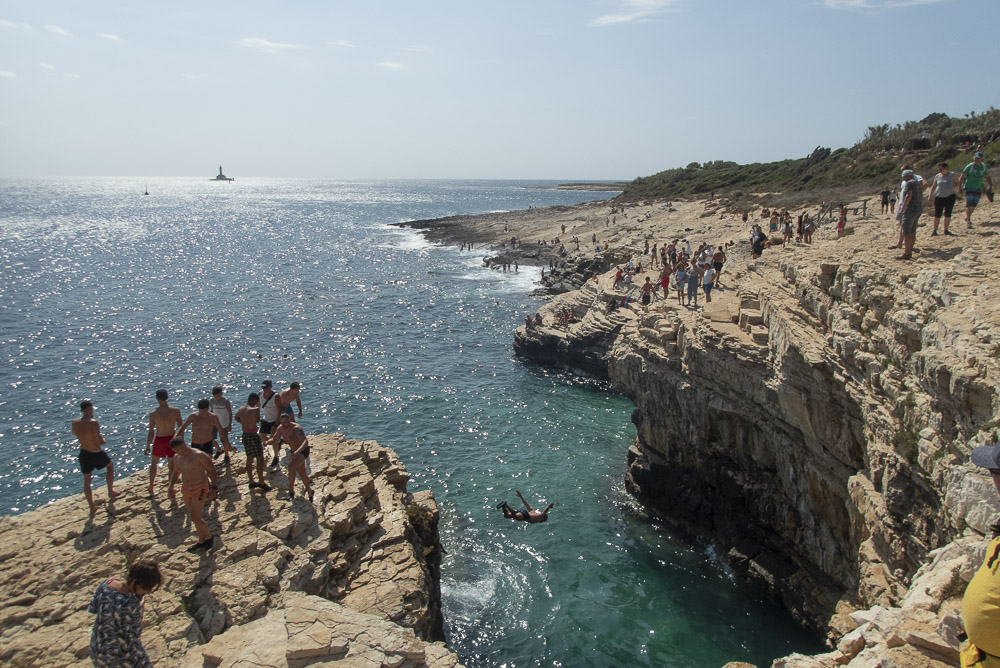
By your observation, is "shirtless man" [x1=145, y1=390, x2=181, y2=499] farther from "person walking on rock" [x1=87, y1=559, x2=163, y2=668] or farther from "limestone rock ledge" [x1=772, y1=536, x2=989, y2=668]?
"limestone rock ledge" [x1=772, y1=536, x2=989, y2=668]

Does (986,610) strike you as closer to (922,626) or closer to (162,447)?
(922,626)

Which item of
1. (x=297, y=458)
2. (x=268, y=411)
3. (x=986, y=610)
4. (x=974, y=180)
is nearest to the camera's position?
(x=986, y=610)

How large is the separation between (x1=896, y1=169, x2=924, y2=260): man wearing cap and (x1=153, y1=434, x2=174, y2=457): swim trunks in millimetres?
14861

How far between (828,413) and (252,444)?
1165cm

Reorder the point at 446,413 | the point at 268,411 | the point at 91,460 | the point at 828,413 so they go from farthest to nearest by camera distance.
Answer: the point at 446,413 → the point at 268,411 → the point at 828,413 → the point at 91,460

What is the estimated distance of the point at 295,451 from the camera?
1087 centimetres

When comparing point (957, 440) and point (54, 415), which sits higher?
point (957, 440)

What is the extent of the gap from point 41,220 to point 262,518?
451ft

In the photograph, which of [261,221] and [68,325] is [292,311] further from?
[261,221]

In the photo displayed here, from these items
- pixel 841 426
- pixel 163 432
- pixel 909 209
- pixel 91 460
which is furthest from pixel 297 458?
pixel 909 209

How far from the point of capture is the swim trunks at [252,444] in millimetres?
11016

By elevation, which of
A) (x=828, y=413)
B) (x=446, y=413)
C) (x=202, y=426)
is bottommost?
(x=446, y=413)

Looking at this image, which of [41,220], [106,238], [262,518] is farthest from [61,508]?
[41,220]

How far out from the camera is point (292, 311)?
42344mm
